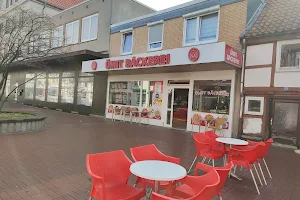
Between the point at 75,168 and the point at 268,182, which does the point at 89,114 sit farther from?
the point at 268,182

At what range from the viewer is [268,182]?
4.43 meters

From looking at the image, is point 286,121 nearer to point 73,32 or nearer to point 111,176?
point 111,176

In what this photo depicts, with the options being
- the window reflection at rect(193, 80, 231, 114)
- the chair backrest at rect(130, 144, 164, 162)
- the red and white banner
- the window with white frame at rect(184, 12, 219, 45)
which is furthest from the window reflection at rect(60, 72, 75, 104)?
the chair backrest at rect(130, 144, 164, 162)

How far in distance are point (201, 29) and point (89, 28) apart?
8652 millimetres

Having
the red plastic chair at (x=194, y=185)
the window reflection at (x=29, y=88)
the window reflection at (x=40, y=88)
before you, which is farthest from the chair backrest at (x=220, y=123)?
the window reflection at (x=29, y=88)

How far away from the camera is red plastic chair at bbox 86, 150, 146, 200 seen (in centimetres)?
248

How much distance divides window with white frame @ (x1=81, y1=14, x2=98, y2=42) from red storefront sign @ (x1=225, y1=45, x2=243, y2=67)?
396 inches

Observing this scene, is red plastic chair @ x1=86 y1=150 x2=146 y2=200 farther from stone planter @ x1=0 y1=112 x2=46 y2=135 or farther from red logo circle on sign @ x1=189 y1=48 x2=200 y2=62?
stone planter @ x1=0 y1=112 x2=46 y2=135

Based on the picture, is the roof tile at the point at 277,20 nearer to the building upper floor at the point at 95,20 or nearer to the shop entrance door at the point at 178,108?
the shop entrance door at the point at 178,108

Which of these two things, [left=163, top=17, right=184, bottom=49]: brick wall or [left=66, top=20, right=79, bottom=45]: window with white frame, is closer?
[left=163, top=17, right=184, bottom=49]: brick wall

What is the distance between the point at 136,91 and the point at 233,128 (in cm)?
583

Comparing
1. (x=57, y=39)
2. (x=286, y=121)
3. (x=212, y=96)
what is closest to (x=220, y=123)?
(x=212, y=96)

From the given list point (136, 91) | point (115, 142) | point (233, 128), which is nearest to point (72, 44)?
point (136, 91)

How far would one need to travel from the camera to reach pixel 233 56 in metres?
8.13
